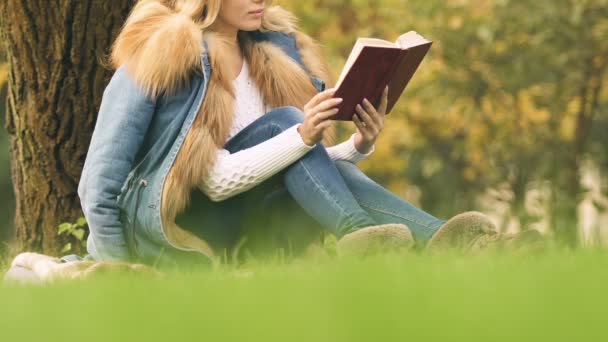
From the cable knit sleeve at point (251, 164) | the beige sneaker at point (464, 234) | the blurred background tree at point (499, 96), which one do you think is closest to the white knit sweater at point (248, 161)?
the cable knit sleeve at point (251, 164)

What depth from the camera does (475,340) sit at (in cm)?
203

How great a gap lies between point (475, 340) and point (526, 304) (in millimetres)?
221

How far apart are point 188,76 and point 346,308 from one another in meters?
2.29

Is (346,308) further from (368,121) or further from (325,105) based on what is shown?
(368,121)

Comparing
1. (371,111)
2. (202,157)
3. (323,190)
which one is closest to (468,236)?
(323,190)

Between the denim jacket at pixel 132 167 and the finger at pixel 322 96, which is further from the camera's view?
the denim jacket at pixel 132 167

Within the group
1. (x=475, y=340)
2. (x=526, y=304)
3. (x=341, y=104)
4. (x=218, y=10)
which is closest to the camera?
(x=475, y=340)

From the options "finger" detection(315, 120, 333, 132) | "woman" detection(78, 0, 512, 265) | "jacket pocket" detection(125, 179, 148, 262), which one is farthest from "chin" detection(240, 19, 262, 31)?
"jacket pocket" detection(125, 179, 148, 262)

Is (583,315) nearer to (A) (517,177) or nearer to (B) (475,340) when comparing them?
(B) (475,340)

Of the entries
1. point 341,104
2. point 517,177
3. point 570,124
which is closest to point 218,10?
point 341,104

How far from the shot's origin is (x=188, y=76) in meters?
4.41

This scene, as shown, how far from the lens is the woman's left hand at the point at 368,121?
4395 millimetres

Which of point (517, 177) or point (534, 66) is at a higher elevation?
point (534, 66)

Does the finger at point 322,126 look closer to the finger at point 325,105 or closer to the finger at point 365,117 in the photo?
the finger at point 325,105
